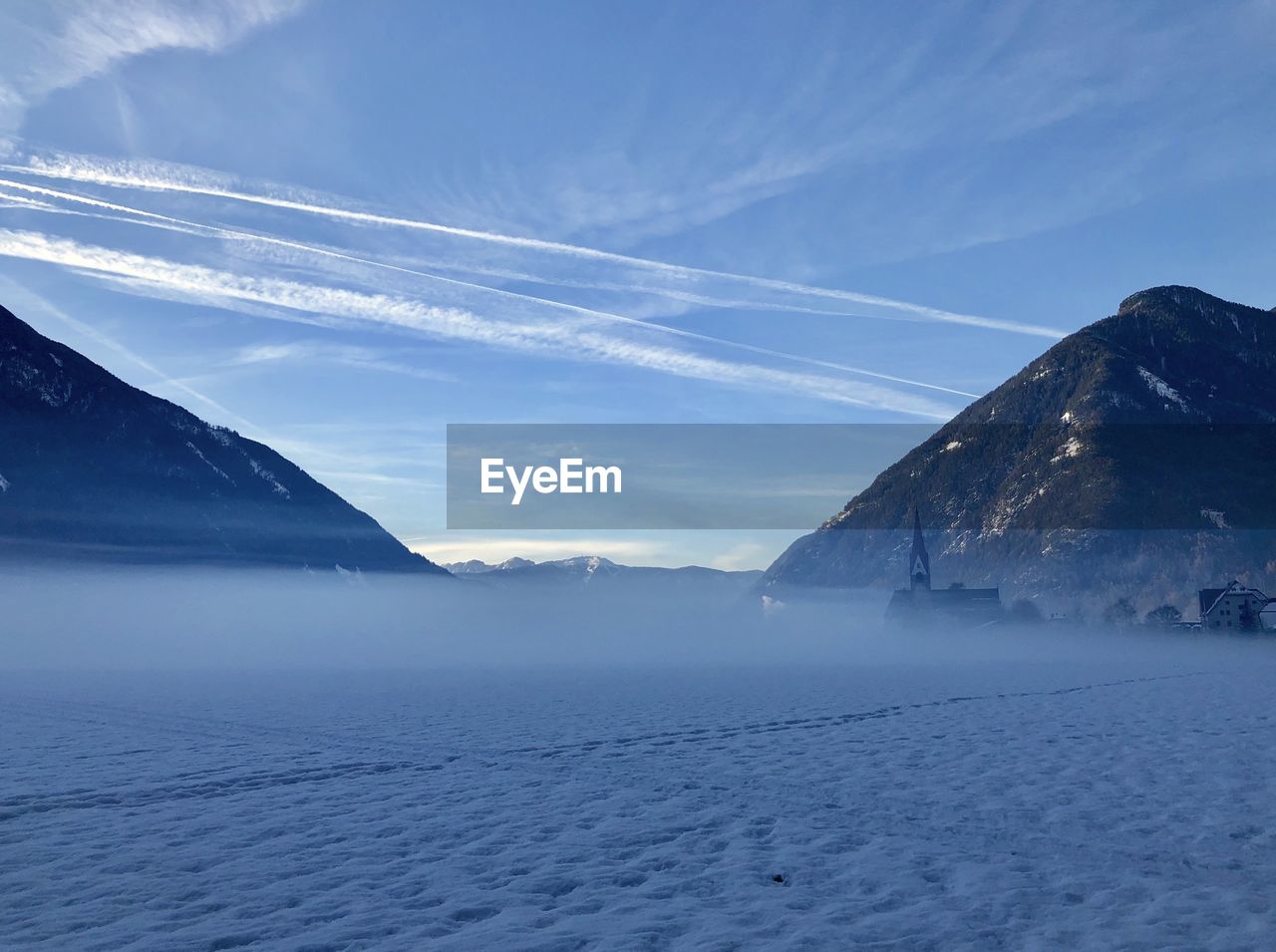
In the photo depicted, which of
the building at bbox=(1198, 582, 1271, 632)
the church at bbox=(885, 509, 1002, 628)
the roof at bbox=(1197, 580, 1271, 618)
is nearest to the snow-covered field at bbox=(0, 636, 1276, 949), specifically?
the building at bbox=(1198, 582, 1271, 632)

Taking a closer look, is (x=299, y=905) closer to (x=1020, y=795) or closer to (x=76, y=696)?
(x=1020, y=795)

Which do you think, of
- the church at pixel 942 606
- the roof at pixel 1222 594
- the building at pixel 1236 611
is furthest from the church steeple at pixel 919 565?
the building at pixel 1236 611

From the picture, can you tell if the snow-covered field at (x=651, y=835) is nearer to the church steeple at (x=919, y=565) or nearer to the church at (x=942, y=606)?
the church at (x=942, y=606)

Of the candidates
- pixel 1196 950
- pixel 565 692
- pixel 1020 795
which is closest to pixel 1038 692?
pixel 565 692

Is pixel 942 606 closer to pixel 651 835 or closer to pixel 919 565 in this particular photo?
pixel 919 565

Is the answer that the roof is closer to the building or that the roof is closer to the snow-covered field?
the building

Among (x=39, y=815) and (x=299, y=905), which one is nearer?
(x=299, y=905)

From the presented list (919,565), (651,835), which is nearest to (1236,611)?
(919,565)
